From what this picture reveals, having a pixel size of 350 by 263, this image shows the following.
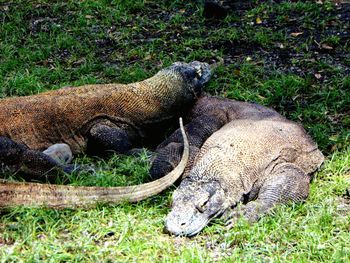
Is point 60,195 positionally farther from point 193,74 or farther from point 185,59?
point 185,59

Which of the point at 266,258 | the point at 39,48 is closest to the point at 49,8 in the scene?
the point at 39,48

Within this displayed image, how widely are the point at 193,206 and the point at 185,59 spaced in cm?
377

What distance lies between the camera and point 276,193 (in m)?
5.07

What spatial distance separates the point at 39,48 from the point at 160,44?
5.37ft

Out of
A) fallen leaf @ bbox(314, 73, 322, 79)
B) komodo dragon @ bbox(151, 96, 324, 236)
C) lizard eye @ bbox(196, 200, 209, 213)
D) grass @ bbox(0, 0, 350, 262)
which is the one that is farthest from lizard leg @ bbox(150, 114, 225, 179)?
fallen leaf @ bbox(314, 73, 322, 79)

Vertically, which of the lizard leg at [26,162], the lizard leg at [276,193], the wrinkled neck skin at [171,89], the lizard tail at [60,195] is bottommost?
the wrinkled neck skin at [171,89]

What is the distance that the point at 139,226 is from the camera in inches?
180

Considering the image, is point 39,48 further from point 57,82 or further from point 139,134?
point 139,134

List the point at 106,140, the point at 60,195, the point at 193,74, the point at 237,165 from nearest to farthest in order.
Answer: the point at 60,195, the point at 237,165, the point at 106,140, the point at 193,74

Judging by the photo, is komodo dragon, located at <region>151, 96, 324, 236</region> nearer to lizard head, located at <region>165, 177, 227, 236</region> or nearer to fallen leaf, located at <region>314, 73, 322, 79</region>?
lizard head, located at <region>165, 177, 227, 236</region>

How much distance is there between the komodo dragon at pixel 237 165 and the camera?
4.77 meters

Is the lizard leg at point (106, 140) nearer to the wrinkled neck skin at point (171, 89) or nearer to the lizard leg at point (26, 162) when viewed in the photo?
the wrinkled neck skin at point (171, 89)

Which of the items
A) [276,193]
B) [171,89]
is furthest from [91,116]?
[276,193]

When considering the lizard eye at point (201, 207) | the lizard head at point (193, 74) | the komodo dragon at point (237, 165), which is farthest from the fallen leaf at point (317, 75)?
the lizard eye at point (201, 207)
